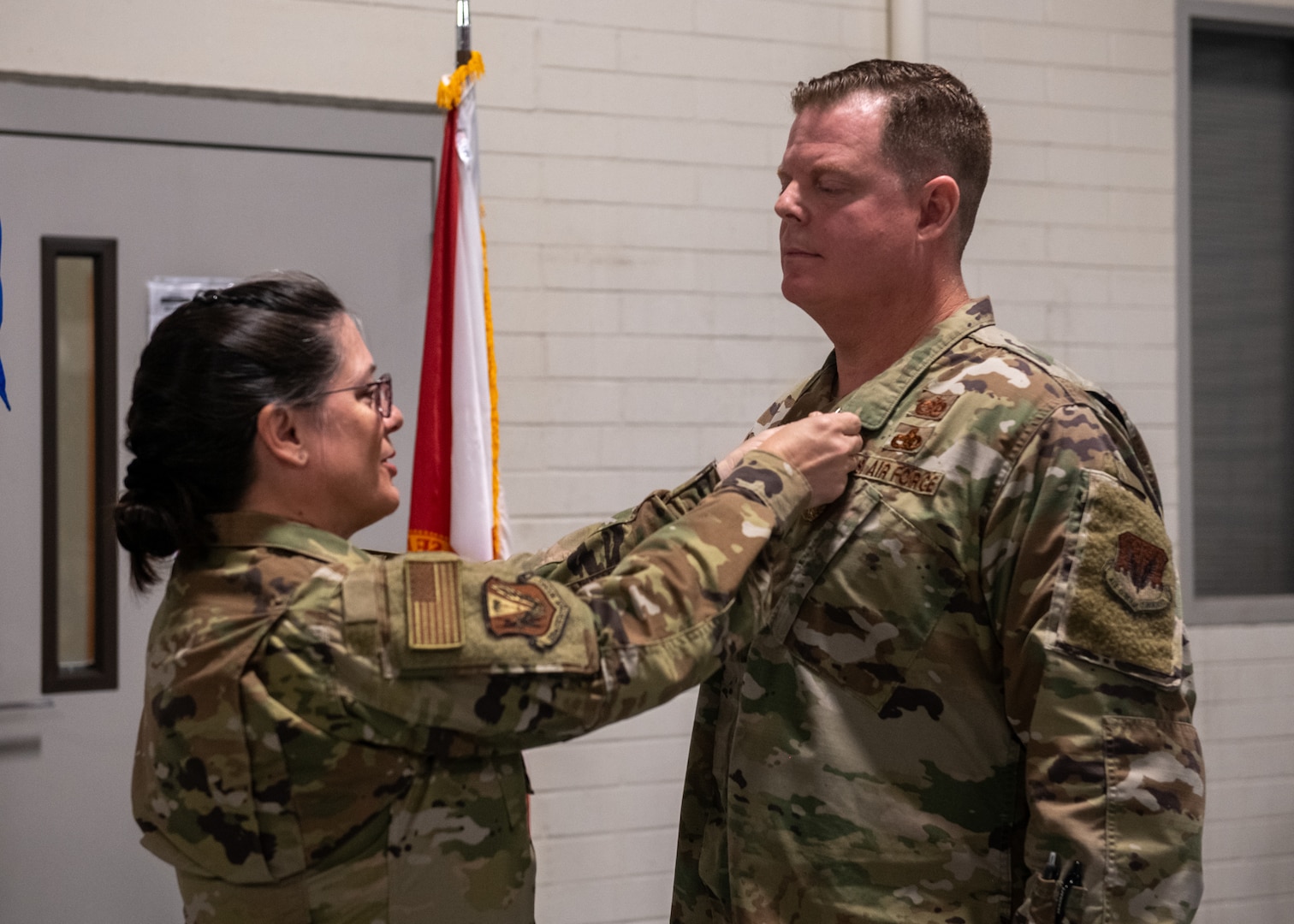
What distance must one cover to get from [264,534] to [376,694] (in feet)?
0.68

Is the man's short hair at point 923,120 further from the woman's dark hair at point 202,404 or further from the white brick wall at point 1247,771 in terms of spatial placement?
the white brick wall at point 1247,771

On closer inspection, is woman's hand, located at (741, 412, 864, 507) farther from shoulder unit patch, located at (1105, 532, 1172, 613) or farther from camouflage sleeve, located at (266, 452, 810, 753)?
shoulder unit patch, located at (1105, 532, 1172, 613)

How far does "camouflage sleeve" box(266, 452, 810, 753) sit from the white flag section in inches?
51.2

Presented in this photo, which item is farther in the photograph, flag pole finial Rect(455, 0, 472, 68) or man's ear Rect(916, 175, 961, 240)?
flag pole finial Rect(455, 0, 472, 68)

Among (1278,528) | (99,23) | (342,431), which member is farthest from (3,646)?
(1278,528)

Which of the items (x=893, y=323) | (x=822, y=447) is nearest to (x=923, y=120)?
(x=893, y=323)

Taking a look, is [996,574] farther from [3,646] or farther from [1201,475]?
[1201,475]

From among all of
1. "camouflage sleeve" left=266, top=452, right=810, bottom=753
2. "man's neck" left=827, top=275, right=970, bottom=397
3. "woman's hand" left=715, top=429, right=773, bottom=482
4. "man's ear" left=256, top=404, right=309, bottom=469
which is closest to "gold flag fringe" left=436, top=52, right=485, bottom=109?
"man's neck" left=827, top=275, right=970, bottom=397

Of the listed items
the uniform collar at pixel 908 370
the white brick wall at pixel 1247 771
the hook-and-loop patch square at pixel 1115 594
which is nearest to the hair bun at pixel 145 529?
the uniform collar at pixel 908 370

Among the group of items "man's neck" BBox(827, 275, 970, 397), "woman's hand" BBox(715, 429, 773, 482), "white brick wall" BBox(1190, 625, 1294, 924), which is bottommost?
"white brick wall" BBox(1190, 625, 1294, 924)

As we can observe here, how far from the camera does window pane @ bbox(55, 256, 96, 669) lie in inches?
98.7

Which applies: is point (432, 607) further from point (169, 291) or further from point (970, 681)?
point (169, 291)

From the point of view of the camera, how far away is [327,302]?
4.08ft

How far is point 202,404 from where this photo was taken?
1.13 m
